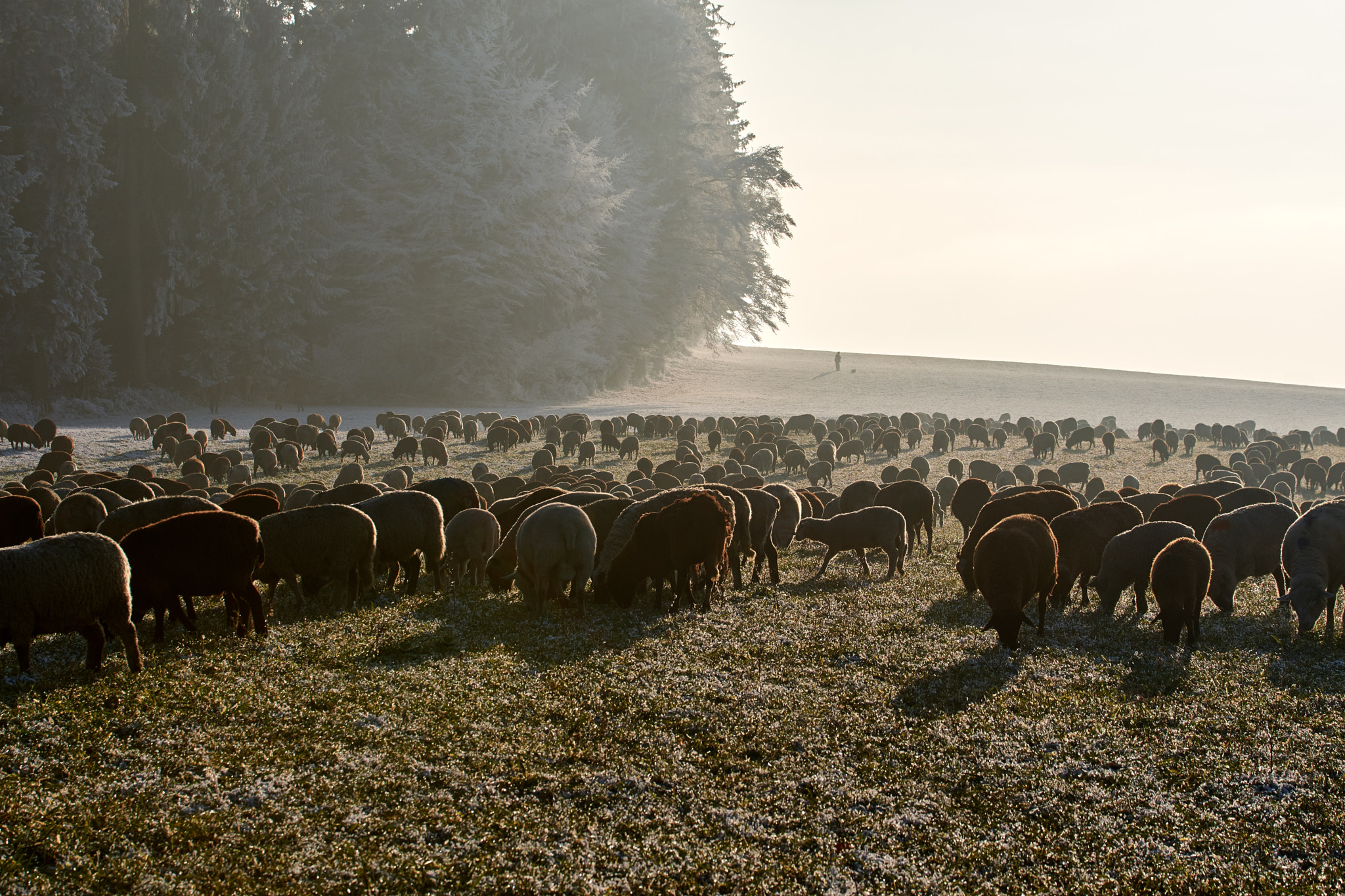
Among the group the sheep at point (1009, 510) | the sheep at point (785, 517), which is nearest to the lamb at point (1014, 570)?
the sheep at point (1009, 510)

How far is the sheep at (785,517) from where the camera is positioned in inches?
538

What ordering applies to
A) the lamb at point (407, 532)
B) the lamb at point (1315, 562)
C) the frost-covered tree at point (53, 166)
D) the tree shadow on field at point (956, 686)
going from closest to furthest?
the tree shadow on field at point (956, 686), the lamb at point (1315, 562), the lamb at point (407, 532), the frost-covered tree at point (53, 166)

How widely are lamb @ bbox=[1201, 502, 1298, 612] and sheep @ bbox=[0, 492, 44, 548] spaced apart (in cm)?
1407

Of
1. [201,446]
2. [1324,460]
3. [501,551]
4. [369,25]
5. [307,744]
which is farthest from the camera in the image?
[369,25]

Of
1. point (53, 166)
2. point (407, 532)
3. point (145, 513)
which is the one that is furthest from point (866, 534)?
point (53, 166)

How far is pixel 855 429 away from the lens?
34438mm

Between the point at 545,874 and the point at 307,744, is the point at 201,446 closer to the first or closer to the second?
the point at 307,744

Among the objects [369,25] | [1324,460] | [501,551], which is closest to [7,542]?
[501,551]

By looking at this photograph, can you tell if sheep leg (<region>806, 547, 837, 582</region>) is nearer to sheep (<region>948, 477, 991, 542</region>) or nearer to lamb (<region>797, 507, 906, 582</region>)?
lamb (<region>797, 507, 906, 582</region>)

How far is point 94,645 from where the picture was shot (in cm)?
721

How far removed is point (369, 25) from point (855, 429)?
118ft

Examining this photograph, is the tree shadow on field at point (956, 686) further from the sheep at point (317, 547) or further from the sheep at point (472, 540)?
the sheep at point (317, 547)

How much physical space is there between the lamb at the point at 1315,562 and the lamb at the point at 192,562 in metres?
11.3

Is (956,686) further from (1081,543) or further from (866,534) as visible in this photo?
(866,534)
